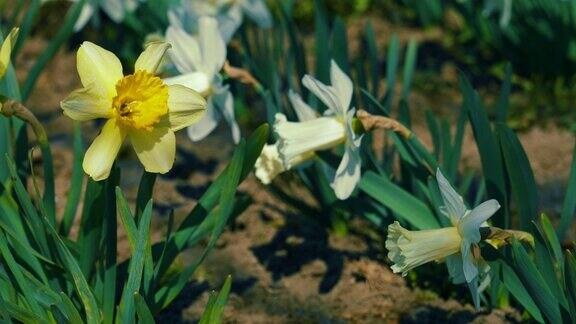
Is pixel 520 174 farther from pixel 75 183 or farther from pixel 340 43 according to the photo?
pixel 75 183

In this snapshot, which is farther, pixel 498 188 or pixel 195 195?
pixel 195 195

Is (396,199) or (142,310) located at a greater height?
(142,310)

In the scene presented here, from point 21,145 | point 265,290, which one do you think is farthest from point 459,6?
point 21,145

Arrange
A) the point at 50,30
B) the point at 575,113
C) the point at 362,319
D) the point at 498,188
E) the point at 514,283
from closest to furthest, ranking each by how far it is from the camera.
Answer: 1. the point at 514,283
2. the point at 498,188
3. the point at 362,319
4. the point at 575,113
5. the point at 50,30

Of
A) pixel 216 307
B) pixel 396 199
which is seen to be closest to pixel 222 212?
pixel 216 307

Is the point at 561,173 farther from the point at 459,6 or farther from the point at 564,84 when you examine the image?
the point at 459,6

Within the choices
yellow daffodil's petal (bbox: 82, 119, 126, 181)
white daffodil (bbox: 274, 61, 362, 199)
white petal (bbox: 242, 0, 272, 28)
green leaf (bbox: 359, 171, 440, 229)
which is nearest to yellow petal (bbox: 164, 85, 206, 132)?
yellow daffodil's petal (bbox: 82, 119, 126, 181)

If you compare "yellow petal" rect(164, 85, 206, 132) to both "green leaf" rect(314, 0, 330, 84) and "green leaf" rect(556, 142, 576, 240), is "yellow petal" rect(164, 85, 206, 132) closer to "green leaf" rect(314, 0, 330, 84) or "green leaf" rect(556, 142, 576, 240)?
"green leaf" rect(314, 0, 330, 84)
